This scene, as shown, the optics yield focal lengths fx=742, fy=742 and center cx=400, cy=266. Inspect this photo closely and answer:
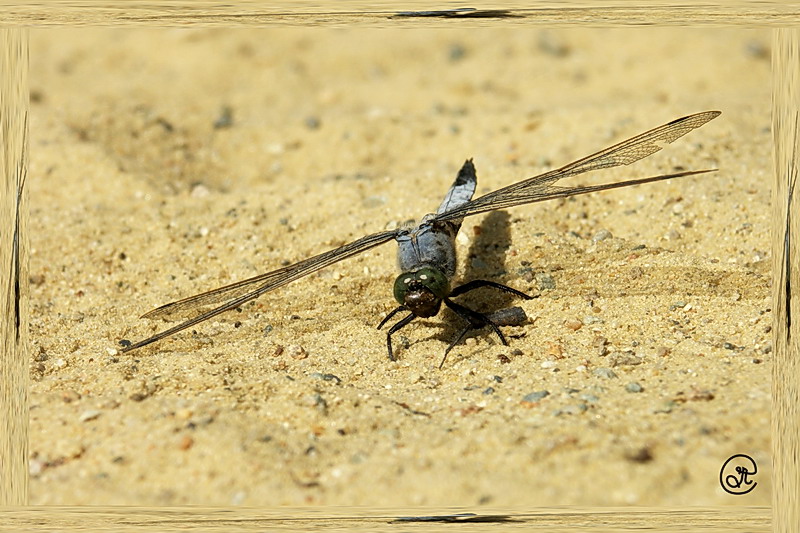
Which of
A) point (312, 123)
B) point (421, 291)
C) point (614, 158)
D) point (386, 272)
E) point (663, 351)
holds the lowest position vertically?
point (663, 351)

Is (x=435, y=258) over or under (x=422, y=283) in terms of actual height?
over

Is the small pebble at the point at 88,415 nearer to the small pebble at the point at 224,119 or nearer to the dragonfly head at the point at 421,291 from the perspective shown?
the dragonfly head at the point at 421,291

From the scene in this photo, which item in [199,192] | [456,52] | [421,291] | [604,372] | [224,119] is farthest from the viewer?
[456,52]

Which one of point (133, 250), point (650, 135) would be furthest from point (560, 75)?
point (133, 250)

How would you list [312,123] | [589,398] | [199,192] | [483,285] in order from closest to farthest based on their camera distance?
1. [589,398]
2. [483,285]
3. [199,192]
4. [312,123]

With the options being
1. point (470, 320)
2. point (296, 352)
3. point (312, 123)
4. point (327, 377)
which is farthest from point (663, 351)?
point (312, 123)

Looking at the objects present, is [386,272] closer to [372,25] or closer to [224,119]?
[372,25]

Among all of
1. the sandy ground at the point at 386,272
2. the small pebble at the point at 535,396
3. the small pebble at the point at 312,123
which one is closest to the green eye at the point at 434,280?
the sandy ground at the point at 386,272

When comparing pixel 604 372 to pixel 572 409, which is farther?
pixel 604 372
